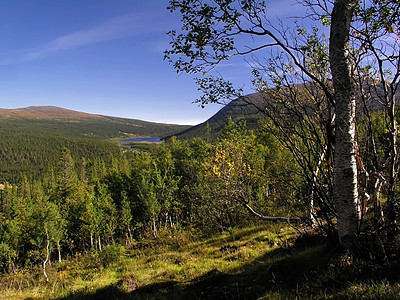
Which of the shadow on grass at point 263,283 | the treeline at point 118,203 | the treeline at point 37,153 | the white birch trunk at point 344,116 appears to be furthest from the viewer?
the treeline at point 37,153

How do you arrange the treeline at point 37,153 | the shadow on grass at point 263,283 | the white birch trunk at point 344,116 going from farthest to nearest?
1. the treeline at point 37,153
2. the shadow on grass at point 263,283
3. the white birch trunk at point 344,116

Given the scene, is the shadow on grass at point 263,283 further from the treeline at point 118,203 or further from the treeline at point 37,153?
the treeline at point 37,153

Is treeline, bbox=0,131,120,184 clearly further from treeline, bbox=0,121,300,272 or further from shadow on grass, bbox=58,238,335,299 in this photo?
shadow on grass, bbox=58,238,335,299

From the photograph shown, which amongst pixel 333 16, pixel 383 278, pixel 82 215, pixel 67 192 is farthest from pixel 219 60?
pixel 67 192

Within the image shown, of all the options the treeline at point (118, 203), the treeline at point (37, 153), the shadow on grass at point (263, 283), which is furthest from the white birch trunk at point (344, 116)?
the treeline at point (37, 153)

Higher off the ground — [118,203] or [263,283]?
[263,283]

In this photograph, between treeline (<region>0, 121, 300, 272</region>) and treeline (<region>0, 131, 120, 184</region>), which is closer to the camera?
treeline (<region>0, 121, 300, 272</region>)

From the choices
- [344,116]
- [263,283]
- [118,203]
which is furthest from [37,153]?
[344,116]

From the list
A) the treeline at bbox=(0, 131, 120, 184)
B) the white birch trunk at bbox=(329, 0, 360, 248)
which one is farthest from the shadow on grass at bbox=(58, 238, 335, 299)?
the treeline at bbox=(0, 131, 120, 184)

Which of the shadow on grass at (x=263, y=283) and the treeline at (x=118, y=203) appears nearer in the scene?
the shadow on grass at (x=263, y=283)

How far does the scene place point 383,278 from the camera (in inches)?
142

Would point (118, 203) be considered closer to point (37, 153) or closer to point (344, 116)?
point (344, 116)

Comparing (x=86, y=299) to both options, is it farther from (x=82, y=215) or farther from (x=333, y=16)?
(x=82, y=215)

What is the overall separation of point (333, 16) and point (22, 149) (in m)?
233
